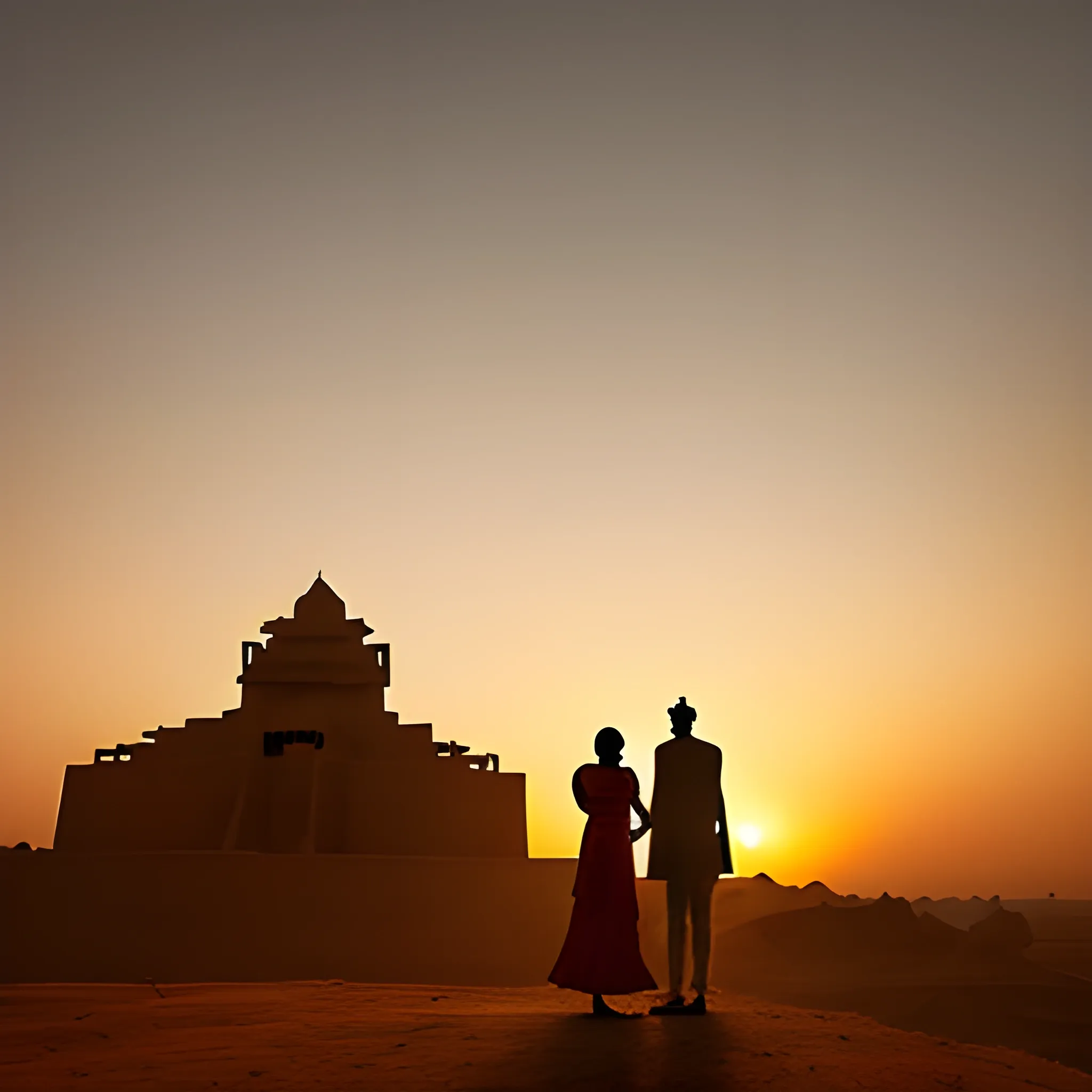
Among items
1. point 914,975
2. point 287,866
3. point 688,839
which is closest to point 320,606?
point 287,866

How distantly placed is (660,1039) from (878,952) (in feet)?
130

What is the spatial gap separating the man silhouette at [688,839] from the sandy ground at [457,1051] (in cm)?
54

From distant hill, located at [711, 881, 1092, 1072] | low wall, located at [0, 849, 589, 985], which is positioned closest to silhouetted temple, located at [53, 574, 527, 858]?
low wall, located at [0, 849, 589, 985]

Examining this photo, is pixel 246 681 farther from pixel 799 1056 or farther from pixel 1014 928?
pixel 1014 928

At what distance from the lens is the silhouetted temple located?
2391 cm

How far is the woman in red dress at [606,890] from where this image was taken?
8.41 m

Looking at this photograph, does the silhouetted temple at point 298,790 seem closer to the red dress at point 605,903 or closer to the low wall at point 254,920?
the low wall at point 254,920

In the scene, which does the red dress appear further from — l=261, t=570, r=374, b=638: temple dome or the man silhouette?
l=261, t=570, r=374, b=638: temple dome

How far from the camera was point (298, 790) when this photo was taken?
941 inches

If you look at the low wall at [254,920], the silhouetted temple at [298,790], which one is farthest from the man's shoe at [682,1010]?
the silhouetted temple at [298,790]

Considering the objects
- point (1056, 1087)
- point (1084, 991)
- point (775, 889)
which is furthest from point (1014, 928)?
point (1056, 1087)

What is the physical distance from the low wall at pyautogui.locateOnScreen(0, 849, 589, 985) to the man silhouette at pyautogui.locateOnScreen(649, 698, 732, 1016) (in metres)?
12.0

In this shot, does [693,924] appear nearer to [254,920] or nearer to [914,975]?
[254,920]

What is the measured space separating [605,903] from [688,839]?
2.84ft
